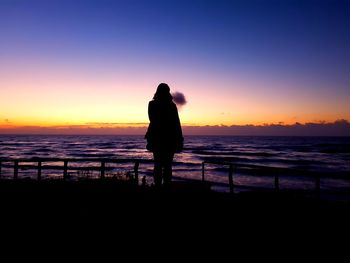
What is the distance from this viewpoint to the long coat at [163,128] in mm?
6137

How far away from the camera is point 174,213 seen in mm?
5547

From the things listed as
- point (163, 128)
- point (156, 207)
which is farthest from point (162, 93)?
Answer: point (156, 207)

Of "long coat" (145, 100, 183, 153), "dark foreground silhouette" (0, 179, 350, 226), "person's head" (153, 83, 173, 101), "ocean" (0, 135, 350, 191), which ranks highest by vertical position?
"person's head" (153, 83, 173, 101)

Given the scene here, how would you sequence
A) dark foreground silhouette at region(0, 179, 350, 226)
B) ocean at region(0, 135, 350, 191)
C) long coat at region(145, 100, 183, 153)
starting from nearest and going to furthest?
dark foreground silhouette at region(0, 179, 350, 226), long coat at region(145, 100, 183, 153), ocean at region(0, 135, 350, 191)

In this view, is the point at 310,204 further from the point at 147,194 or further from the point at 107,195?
the point at 107,195

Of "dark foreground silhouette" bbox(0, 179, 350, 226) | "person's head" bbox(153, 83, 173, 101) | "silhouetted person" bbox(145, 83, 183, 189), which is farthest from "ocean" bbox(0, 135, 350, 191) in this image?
"person's head" bbox(153, 83, 173, 101)

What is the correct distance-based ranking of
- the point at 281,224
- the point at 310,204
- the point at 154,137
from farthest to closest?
the point at 310,204
the point at 154,137
the point at 281,224

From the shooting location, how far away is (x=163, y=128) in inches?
242

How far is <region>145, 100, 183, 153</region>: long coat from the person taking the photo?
6.14 metres

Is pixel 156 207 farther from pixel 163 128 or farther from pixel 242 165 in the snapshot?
pixel 242 165

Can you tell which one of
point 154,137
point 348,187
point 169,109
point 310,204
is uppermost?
point 169,109

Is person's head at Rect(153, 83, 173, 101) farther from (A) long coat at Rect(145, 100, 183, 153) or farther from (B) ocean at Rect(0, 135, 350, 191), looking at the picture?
(B) ocean at Rect(0, 135, 350, 191)

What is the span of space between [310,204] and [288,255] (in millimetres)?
4092

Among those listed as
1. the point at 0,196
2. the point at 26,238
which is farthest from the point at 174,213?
the point at 0,196
